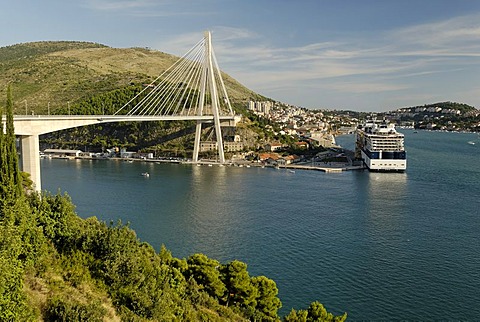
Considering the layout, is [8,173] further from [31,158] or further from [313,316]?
[31,158]

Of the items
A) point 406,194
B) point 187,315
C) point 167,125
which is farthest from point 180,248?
point 167,125

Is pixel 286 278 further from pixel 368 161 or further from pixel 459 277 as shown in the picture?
pixel 368 161

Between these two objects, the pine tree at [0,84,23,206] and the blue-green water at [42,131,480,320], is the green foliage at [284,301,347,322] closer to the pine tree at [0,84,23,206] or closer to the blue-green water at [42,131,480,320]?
the blue-green water at [42,131,480,320]

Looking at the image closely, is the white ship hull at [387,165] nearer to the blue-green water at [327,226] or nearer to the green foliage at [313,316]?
the blue-green water at [327,226]

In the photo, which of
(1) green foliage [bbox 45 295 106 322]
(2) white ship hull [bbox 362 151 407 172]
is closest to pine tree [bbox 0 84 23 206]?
(1) green foliage [bbox 45 295 106 322]

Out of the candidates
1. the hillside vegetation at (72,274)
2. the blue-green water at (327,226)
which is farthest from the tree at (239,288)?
the blue-green water at (327,226)
